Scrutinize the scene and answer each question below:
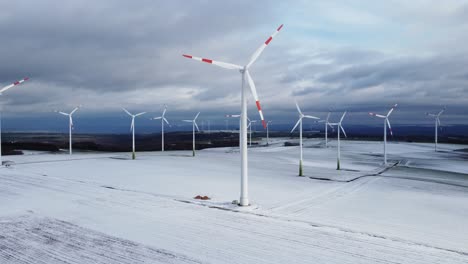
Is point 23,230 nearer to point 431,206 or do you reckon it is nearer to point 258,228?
point 258,228

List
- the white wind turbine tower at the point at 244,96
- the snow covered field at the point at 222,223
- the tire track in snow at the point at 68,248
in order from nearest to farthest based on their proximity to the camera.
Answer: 1. the tire track in snow at the point at 68,248
2. the snow covered field at the point at 222,223
3. the white wind turbine tower at the point at 244,96

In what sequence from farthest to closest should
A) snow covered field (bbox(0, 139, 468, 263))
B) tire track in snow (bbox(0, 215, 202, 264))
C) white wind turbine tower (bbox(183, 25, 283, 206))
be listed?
1. white wind turbine tower (bbox(183, 25, 283, 206))
2. snow covered field (bbox(0, 139, 468, 263))
3. tire track in snow (bbox(0, 215, 202, 264))

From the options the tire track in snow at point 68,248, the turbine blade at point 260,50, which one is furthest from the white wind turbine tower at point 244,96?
the tire track in snow at point 68,248

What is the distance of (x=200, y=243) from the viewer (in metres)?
13.7

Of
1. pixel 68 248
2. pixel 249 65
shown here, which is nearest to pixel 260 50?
pixel 249 65

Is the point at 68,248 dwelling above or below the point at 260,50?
below

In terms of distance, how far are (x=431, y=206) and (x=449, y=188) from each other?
11754 mm

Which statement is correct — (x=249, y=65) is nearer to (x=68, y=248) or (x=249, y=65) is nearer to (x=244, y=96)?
(x=244, y=96)

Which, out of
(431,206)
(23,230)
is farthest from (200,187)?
(431,206)

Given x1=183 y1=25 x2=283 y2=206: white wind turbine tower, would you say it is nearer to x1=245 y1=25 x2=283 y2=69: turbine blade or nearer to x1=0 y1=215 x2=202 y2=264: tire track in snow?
x1=245 y1=25 x2=283 y2=69: turbine blade

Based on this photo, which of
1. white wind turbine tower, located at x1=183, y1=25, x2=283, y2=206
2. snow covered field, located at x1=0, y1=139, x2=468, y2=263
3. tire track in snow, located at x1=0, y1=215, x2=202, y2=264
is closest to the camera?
tire track in snow, located at x1=0, y1=215, x2=202, y2=264

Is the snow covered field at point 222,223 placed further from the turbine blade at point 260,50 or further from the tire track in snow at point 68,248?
the turbine blade at point 260,50

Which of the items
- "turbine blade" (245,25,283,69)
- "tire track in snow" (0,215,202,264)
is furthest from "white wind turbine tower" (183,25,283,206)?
"tire track in snow" (0,215,202,264)

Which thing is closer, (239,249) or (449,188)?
(239,249)
